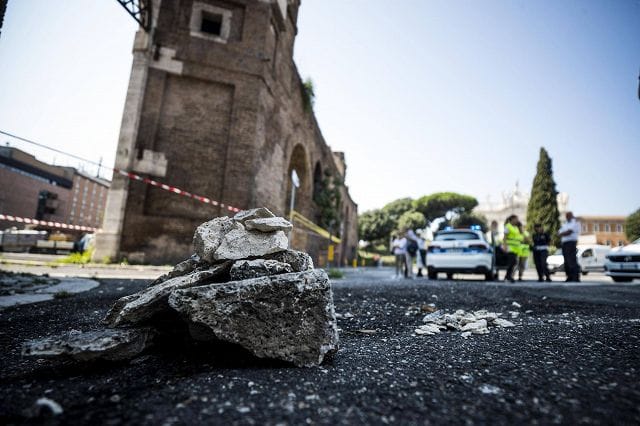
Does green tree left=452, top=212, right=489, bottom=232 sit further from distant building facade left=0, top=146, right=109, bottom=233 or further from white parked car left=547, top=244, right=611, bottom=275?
distant building facade left=0, top=146, right=109, bottom=233

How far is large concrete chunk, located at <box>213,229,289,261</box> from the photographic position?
87.2 inches

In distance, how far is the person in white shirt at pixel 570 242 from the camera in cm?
818

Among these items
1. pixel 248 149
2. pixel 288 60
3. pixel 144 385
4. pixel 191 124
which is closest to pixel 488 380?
pixel 144 385

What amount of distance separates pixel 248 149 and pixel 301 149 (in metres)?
5.53

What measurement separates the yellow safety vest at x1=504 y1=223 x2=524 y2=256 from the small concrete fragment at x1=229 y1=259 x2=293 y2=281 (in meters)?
7.94

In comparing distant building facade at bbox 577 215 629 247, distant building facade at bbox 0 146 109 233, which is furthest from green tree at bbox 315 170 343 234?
distant building facade at bbox 577 215 629 247

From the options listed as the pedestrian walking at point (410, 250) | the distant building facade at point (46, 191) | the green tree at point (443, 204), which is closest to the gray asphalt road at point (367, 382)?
the pedestrian walking at point (410, 250)

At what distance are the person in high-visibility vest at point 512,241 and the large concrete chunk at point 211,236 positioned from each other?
314 inches

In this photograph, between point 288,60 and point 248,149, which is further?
point 288,60

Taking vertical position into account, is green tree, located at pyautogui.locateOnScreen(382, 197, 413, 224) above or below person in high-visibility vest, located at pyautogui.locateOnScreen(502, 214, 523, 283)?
above

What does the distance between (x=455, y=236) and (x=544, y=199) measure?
34.1 m

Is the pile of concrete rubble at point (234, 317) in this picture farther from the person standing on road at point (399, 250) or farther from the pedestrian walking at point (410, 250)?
the person standing on road at point (399, 250)

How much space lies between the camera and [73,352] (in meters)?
1.63

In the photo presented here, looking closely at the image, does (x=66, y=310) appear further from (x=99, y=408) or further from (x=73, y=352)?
(x=99, y=408)
